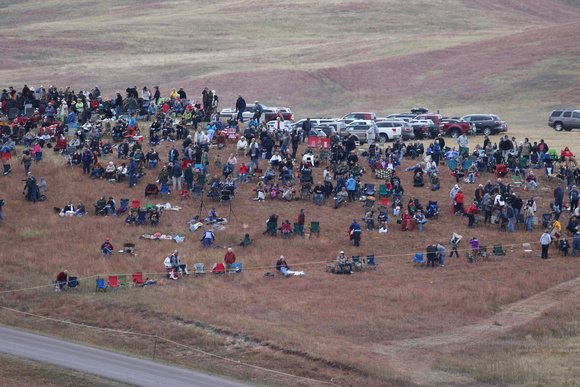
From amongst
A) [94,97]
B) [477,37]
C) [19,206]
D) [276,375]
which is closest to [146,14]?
[477,37]

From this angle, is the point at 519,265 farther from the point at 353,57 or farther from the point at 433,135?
the point at 353,57

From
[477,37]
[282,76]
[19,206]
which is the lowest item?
[19,206]

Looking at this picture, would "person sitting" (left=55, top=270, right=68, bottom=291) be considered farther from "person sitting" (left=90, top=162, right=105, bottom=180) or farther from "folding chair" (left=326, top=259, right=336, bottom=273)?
"person sitting" (left=90, top=162, right=105, bottom=180)

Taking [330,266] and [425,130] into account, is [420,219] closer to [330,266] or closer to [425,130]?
[330,266]

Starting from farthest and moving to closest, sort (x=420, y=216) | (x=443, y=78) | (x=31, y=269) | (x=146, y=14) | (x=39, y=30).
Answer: (x=146, y=14)
(x=39, y=30)
(x=443, y=78)
(x=420, y=216)
(x=31, y=269)

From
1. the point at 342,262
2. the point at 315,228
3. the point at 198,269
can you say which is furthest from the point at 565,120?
the point at 198,269

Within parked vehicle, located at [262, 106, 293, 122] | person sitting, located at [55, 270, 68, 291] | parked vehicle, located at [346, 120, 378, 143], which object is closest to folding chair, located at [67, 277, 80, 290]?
person sitting, located at [55, 270, 68, 291]

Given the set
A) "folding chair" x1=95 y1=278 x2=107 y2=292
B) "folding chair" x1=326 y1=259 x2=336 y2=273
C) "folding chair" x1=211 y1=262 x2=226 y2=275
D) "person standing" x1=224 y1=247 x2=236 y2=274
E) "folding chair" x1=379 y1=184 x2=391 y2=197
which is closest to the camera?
"folding chair" x1=95 y1=278 x2=107 y2=292
